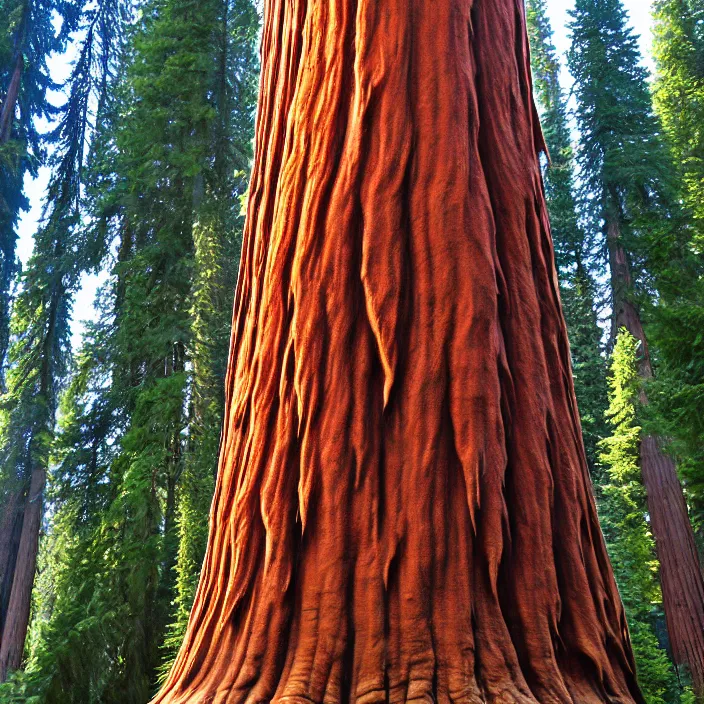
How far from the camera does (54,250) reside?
1677 centimetres

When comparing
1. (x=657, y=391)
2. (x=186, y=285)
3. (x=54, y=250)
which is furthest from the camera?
(x=54, y=250)

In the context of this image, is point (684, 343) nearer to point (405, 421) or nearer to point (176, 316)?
point (405, 421)

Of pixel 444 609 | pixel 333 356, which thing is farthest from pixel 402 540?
pixel 333 356

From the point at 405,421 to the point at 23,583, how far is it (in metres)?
16.5

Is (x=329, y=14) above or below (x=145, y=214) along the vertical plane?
below

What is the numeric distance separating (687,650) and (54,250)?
49.2 feet

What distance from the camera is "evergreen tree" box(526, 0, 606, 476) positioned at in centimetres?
1602

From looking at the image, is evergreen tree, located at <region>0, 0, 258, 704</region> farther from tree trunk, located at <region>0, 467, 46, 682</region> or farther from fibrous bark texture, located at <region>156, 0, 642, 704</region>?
fibrous bark texture, located at <region>156, 0, 642, 704</region>

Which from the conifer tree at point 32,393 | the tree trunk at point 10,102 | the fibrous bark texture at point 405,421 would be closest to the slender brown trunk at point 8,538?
the conifer tree at point 32,393

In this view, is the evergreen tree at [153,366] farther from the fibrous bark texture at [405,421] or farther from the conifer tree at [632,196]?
the conifer tree at [632,196]

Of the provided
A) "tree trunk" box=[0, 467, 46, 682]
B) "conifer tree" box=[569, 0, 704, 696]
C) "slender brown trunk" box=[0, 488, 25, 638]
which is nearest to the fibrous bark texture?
"conifer tree" box=[569, 0, 704, 696]

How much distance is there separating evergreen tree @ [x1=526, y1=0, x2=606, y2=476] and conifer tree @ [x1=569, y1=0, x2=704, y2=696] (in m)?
→ 0.70

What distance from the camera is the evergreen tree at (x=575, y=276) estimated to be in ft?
52.5

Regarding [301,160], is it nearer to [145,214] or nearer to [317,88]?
[317,88]
